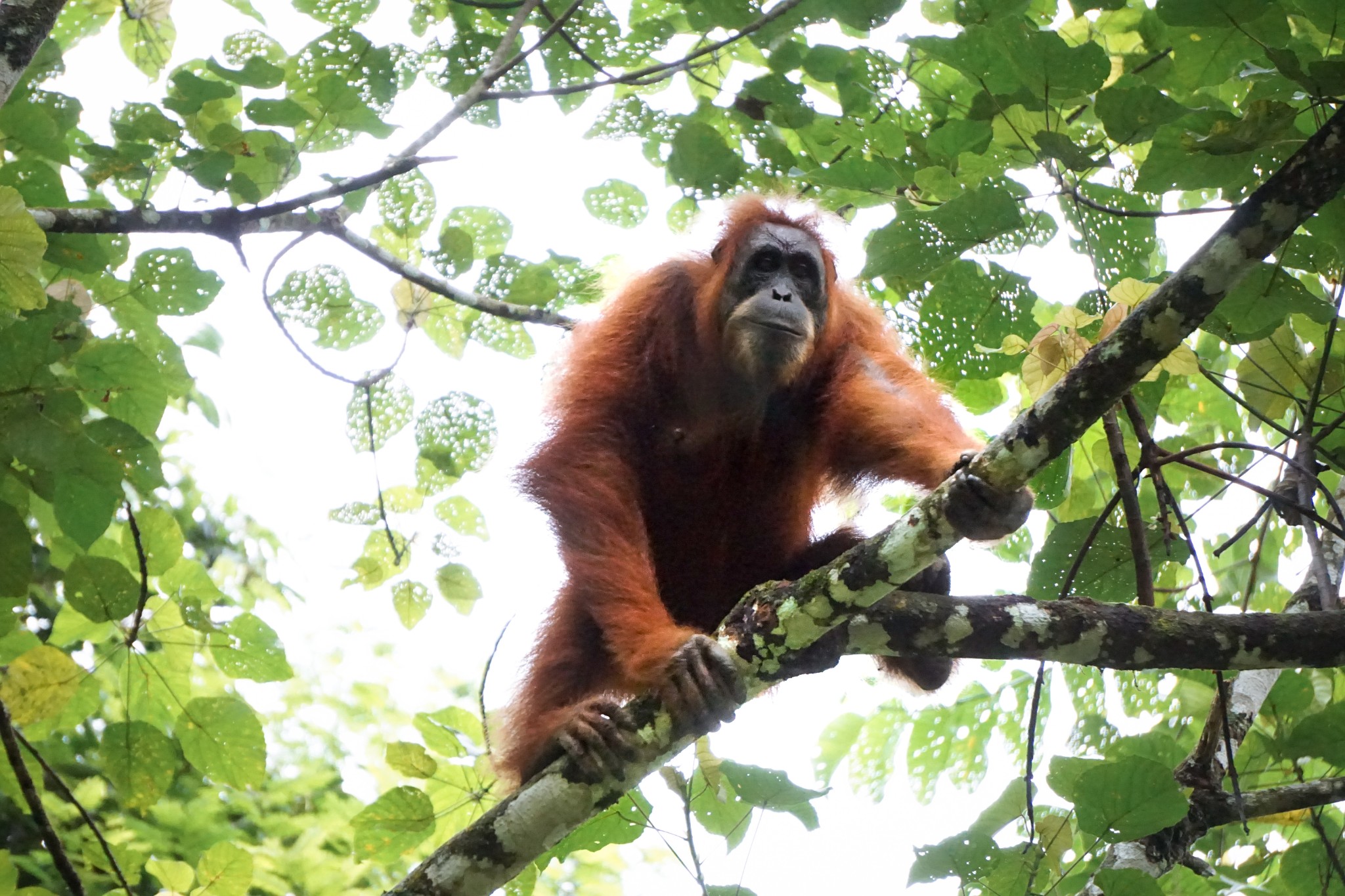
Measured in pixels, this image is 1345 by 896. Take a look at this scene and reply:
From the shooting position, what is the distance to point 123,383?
3080mm

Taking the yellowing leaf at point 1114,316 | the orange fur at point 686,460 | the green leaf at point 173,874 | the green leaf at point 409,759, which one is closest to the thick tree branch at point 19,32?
the orange fur at point 686,460

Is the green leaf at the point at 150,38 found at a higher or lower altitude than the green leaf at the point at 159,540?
higher

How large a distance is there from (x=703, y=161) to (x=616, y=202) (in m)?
0.53

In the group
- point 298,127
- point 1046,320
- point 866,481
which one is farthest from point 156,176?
point 1046,320

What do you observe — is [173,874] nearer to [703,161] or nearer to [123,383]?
[123,383]

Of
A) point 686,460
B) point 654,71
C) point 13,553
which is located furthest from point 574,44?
point 13,553

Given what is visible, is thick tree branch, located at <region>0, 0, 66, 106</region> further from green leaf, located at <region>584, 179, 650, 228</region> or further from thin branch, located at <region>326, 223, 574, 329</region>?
green leaf, located at <region>584, 179, 650, 228</region>

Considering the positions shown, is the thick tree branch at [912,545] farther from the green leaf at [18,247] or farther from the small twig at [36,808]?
the green leaf at [18,247]

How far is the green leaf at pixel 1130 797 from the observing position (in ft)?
7.89

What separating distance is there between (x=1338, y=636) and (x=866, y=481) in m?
1.65

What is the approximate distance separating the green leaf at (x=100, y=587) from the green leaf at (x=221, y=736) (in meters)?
0.33

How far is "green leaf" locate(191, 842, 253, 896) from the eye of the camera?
311 centimetres

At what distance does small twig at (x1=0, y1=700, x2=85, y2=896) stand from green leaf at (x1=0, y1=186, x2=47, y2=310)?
1.19m

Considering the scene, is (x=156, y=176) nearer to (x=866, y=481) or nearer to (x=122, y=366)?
(x=122, y=366)
